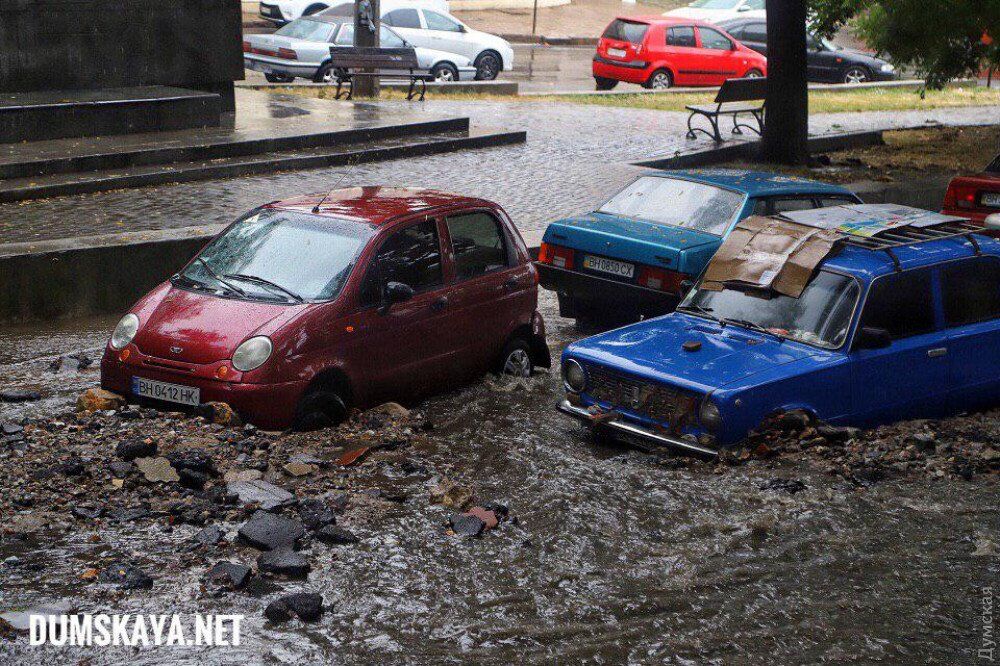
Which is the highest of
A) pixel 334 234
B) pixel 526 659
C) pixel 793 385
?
pixel 334 234

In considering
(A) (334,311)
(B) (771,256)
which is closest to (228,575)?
(A) (334,311)

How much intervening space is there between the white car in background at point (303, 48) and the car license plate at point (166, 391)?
1827cm

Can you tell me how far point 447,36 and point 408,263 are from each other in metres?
21.0

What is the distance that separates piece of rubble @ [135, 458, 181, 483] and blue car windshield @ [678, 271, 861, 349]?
378 centimetres

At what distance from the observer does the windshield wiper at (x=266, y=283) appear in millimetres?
8031

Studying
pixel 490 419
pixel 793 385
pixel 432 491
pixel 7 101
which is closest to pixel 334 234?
pixel 490 419

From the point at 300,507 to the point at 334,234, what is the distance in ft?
8.36

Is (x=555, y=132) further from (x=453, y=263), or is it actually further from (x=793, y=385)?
(x=793, y=385)

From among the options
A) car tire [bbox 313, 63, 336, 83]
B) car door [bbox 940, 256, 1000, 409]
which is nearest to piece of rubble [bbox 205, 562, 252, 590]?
car door [bbox 940, 256, 1000, 409]

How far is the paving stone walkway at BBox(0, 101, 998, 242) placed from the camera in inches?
511

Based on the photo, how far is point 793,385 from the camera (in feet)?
24.5

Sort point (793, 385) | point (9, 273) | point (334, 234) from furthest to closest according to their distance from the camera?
point (9, 273)
point (334, 234)
point (793, 385)

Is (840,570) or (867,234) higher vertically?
(867,234)

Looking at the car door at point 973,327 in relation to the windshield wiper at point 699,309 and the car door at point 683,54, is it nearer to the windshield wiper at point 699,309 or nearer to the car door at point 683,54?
the windshield wiper at point 699,309
